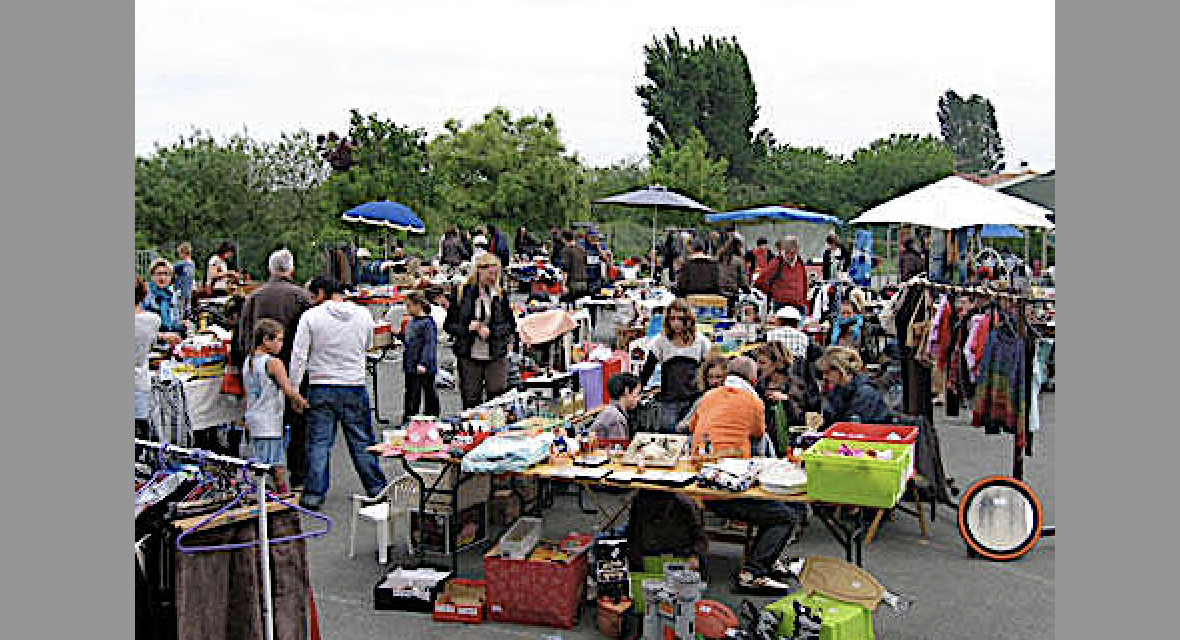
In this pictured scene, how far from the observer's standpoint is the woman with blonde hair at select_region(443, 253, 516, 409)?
8.40 metres

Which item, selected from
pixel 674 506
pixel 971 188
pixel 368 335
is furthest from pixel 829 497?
pixel 971 188

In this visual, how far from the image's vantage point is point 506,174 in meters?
27.2

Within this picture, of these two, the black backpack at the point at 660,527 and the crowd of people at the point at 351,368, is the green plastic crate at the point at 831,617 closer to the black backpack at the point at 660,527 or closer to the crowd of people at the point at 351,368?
the black backpack at the point at 660,527

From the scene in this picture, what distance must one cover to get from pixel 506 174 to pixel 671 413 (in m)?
20.5

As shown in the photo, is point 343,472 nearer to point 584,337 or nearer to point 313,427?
point 313,427

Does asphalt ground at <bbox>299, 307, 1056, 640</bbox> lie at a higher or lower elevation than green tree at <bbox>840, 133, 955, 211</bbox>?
lower

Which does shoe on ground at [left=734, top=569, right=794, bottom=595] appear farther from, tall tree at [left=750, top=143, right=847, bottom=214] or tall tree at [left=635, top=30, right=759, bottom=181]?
tall tree at [left=635, top=30, right=759, bottom=181]

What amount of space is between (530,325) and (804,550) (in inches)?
179

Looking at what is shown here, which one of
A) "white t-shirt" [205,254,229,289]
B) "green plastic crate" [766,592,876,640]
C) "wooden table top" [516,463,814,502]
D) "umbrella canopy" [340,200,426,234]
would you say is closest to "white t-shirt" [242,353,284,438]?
"wooden table top" [516,463,814,502]

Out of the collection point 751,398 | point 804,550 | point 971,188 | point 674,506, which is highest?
point 971,188

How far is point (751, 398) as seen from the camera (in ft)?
20.4

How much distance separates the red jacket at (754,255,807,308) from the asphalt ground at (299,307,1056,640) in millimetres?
4319

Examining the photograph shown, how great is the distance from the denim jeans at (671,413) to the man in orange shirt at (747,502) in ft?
2.70

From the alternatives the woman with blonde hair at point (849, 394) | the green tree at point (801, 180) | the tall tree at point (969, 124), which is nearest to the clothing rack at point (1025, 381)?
the woman with blonde hair at point (849, 394)
